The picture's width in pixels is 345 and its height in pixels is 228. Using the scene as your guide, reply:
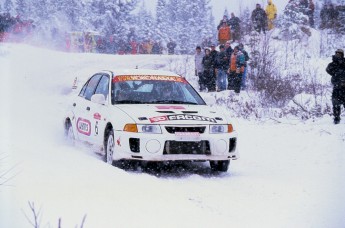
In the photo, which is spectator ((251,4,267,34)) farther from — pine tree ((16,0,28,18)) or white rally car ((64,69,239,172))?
pine tree ((16,0,28,18))

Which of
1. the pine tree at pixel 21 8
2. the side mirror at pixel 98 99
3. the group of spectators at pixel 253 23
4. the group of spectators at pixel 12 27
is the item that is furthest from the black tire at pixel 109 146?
the pine tree at pixel 21 8

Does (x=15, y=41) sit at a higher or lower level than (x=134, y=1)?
lower

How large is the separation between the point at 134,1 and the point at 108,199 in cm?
3689

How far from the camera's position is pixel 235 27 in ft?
86.5

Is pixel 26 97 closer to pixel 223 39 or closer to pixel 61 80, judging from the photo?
pixel 61 80

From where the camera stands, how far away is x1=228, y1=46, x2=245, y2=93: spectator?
703 inches

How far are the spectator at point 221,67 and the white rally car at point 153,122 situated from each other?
981 cm

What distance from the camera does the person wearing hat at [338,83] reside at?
11156 millimetres

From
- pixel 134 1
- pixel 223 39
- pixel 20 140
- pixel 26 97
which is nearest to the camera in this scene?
pixel 20 140

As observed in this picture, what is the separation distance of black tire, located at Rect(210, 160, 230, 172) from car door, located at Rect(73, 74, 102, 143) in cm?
192

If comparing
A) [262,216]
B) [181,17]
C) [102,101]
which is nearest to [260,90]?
[102,101]

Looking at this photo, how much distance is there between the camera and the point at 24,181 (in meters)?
4.93

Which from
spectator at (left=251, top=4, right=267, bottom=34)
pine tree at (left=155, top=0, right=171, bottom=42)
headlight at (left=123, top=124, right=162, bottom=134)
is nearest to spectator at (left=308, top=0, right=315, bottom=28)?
spectator at (left=251, top=4, right=267, bottom=34)

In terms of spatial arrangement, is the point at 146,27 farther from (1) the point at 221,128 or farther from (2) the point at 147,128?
(2) the point at 147,128
